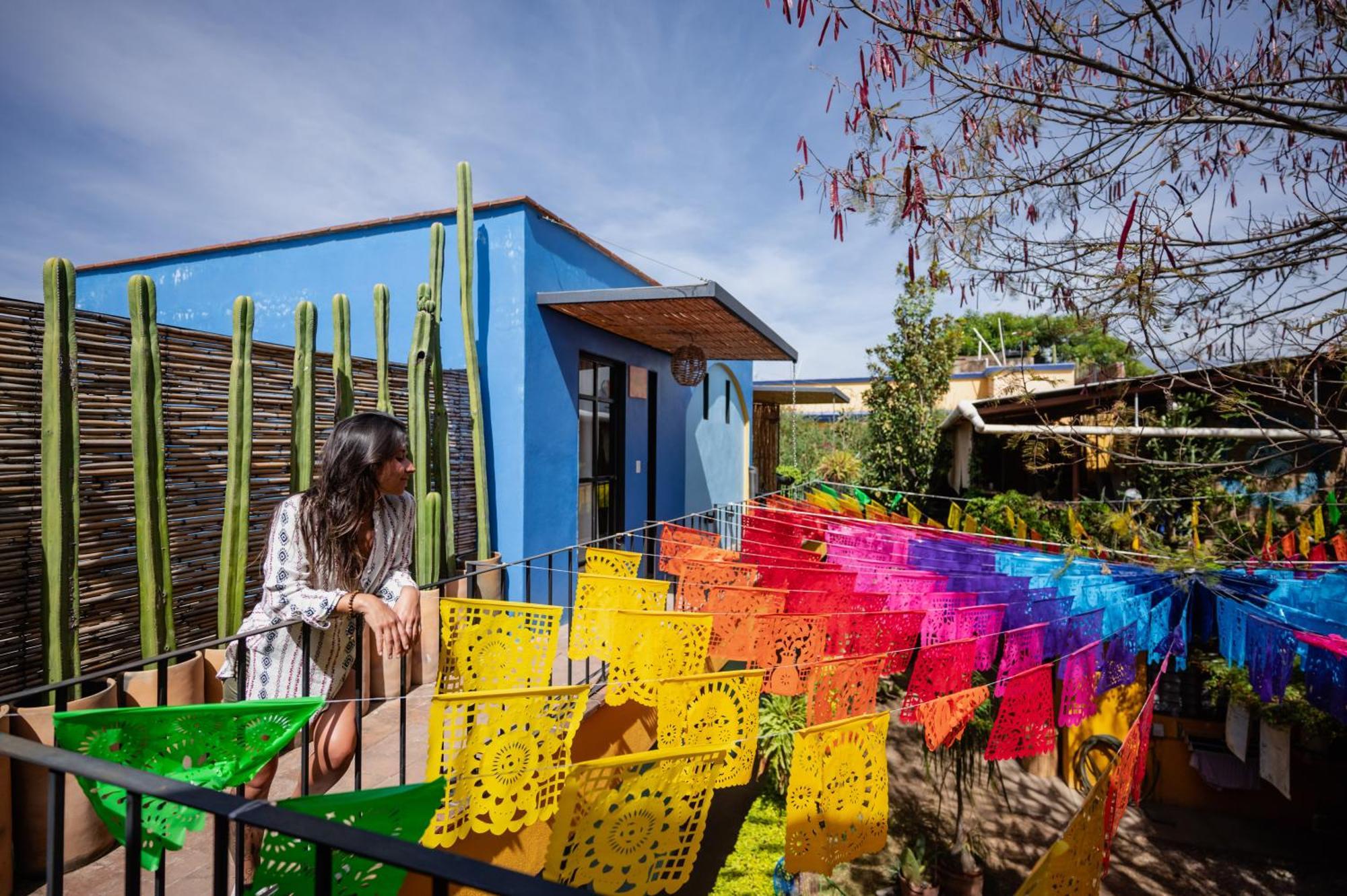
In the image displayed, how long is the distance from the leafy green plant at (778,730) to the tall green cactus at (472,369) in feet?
8.94

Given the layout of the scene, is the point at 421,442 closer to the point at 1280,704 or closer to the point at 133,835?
the point at 133,835

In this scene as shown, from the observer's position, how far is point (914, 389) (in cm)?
1177

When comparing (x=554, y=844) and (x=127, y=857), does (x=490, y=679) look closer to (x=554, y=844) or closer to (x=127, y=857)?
(x=554, y=844)

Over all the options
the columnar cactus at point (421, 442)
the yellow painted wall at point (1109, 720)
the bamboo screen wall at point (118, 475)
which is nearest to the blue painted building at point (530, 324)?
the columnar cactus at point (421, 442)

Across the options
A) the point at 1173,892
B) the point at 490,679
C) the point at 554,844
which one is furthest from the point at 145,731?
the point at 1173,892

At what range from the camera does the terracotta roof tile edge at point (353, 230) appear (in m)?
5.49

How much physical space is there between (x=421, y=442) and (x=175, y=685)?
196cm

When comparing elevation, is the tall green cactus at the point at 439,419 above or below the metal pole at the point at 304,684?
above

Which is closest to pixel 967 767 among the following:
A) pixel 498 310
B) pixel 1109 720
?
pixel 1109 720

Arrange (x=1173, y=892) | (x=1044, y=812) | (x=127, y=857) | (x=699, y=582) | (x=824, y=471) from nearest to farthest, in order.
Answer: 1. (x=127, y=857)
2. (x=699, y=582)
3. (x=1173, y=892)
4. (x=1044, y=812)
5. (x=824, y=471)

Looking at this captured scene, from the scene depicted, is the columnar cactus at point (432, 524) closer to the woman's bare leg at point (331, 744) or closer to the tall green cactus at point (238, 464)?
the tall green cactus at point (238, 464)

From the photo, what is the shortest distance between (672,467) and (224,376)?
18.3 feet

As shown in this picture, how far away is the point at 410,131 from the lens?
673 cm

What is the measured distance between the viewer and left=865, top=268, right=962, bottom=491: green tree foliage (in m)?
11.8
